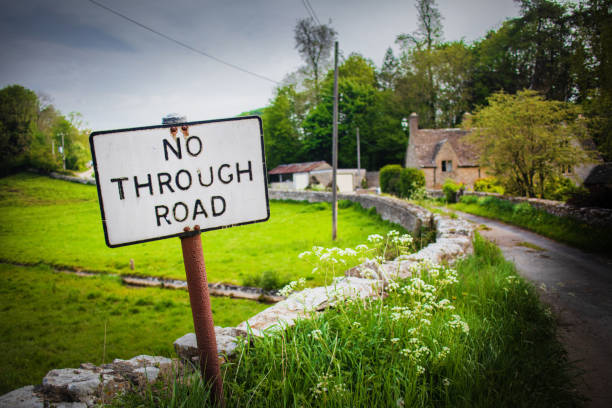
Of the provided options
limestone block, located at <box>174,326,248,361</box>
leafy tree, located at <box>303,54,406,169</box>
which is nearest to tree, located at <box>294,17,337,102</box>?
leafy tree, located at <box>303,54,406,169</box>

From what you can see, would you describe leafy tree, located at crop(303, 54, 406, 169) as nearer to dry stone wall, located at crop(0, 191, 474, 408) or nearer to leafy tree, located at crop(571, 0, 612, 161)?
leafy tree, located at crop(571, 0, 612, 161)

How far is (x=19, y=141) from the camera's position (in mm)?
7246

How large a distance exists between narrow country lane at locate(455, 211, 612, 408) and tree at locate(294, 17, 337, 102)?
44758mm

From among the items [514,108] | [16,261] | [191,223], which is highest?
[514,108]

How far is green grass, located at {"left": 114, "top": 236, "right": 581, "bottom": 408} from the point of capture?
1.98m

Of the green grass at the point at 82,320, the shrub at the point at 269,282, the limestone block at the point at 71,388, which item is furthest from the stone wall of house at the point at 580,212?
the limestone block at the point at 71,388

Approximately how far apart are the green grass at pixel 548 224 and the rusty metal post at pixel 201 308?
10670mm

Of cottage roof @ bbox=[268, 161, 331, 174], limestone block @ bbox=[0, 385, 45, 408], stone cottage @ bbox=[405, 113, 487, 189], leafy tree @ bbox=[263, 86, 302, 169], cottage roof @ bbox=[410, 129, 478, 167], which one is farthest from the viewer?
leafy tree @ bbox=[263, 86, 302, 169]

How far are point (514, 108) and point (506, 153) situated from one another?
2211 millimetres

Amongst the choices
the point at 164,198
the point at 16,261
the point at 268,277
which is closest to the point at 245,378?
the point at 164,198

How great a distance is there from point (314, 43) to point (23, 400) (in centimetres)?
5338

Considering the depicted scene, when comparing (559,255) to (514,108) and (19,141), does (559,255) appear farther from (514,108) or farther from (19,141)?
(19,141)

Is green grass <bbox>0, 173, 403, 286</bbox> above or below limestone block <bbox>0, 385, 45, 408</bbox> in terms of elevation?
below

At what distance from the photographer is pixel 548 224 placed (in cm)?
1119
